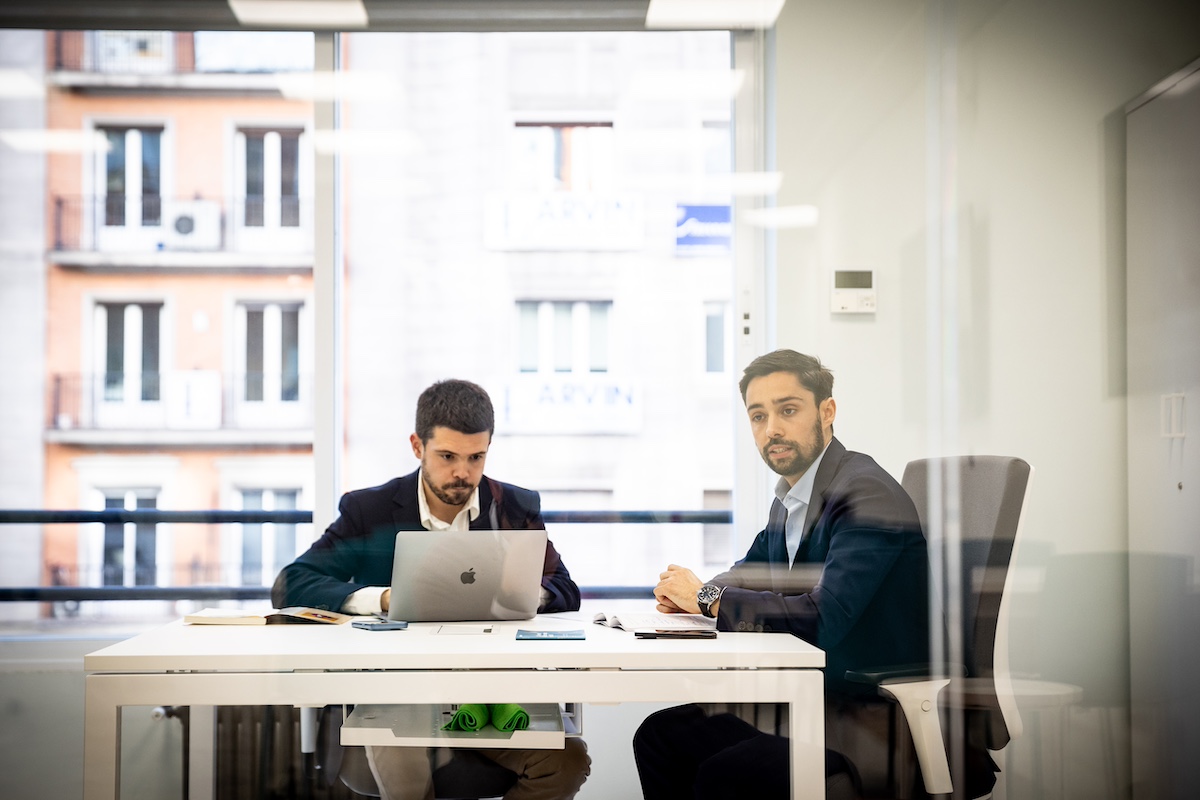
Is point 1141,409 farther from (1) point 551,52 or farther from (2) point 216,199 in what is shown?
(2) point 216,199

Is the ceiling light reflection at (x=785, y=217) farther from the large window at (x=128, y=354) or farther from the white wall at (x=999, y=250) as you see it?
the large window at (x=128, y=354)

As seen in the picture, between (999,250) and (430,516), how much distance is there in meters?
1.77

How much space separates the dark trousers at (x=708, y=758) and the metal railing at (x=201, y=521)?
34.4 inches

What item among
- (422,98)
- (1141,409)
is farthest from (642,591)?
(422,98)

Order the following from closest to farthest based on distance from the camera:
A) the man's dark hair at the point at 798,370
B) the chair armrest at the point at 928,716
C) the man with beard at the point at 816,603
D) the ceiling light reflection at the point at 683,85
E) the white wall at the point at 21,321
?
1. the chair armrest at the point at 928,716
2. the man with beard at the point at 816,603
3. the man's dark hair at the point at 798,370
4. the white wall at the point at 21,321
5. the ceiling light reflection at the point at 683,85

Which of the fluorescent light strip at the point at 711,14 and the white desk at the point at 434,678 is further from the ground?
the fluorescent light strip at the point at 711,14

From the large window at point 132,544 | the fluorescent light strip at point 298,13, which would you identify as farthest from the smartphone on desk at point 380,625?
the fluorescent light strip at point 298,13

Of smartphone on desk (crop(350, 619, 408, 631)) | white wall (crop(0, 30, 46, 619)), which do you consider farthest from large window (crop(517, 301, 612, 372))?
white wall (crop(0, 30, 46, 619))

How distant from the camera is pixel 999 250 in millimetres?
2652

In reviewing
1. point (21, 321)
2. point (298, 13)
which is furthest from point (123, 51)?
point (21, 321)

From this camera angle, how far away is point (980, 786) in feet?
6.04

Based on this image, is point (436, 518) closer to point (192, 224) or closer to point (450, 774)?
point (450, 774)

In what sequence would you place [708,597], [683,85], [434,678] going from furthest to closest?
1. [683,85]
2. [708,597]
3. [434,678]

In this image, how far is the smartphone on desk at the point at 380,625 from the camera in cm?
194
